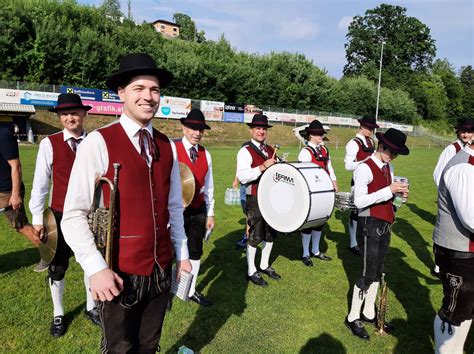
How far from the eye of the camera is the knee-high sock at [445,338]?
3260 mm

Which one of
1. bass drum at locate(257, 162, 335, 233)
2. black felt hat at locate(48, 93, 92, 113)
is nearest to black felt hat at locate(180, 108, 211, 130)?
bass drum at locate(257, 162, 335, 233)

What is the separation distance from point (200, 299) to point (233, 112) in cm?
3659

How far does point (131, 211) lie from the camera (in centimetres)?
218

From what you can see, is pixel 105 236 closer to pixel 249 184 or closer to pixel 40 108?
pixel 249 184

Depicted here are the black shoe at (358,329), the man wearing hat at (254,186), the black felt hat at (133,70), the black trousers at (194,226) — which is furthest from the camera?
the man wearing hat at (254,186)

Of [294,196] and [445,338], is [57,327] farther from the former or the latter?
[445,338]

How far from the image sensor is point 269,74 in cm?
4772

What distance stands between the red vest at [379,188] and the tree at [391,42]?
270 ft

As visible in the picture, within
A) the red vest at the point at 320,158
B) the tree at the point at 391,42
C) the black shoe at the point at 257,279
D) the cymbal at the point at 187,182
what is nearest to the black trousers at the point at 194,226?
the cymbal at the point at 187,182

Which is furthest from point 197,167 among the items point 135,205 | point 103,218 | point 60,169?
point 103,218

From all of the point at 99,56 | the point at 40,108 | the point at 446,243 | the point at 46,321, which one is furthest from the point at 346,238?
the point at 99,56

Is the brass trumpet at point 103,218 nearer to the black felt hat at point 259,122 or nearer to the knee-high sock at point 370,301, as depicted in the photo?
the knee-high sock at point 370,301

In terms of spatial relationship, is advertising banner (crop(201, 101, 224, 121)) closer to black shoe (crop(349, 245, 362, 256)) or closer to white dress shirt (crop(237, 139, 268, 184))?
black shoe (crop(349, 245, 362, 256))

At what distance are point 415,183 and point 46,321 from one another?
16.2 metres
